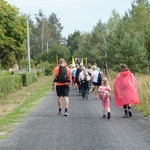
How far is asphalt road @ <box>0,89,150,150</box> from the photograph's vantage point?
867 centimetres

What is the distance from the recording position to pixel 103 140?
30.2 ft

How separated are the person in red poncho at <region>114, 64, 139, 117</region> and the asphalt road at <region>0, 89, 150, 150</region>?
0.40 meters

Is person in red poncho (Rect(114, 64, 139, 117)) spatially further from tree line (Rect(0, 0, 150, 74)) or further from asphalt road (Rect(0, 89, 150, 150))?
tree line (Rect(0, 0, 150, 74))

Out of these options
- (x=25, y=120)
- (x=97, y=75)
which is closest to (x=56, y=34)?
(x=97, y=75)

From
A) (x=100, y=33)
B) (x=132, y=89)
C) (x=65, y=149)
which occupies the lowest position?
(x=65, y=149)

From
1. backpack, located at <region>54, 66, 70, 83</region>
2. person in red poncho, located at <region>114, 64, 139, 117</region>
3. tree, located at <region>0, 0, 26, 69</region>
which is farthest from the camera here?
tree, located at <region>0, 0, 26, 69</region>

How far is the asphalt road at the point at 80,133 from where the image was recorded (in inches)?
341

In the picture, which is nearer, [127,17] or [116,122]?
[116,122]

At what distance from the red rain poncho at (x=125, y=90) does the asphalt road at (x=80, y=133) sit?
1.65 feet

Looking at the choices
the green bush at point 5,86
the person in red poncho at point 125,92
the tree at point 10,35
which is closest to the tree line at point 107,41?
the tree at point 10,35

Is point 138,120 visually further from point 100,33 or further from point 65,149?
point 100,33

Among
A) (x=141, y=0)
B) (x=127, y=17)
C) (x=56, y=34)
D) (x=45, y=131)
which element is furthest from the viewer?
(x=56, y=34)

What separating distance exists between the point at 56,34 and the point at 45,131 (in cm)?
13398

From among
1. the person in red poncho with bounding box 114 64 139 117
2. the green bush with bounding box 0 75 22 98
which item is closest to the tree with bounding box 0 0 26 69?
the green bush with bounding box 0 75 22 98
